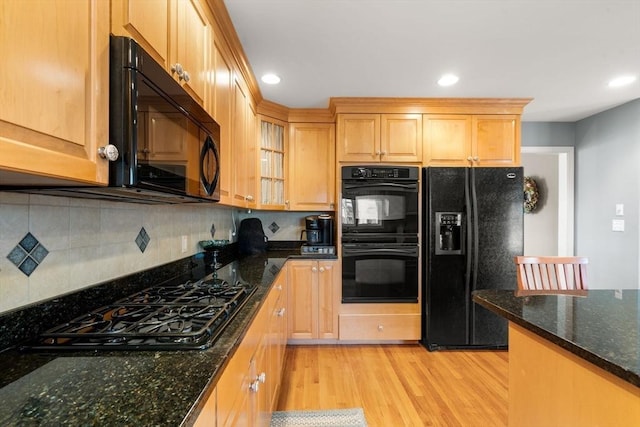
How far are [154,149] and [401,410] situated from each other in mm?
2056

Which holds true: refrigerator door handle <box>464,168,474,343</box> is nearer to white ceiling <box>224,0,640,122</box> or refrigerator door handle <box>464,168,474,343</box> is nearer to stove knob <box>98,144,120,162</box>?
white ceiling <box>224,0,640,122</box>

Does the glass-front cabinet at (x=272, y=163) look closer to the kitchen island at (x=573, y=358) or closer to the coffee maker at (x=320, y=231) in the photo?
A: the coffee maker at (x=320, y=231)

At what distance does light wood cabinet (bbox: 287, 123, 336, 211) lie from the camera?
3105 millimetres

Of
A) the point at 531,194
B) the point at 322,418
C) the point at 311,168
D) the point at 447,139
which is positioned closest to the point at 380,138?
the point at 447,139

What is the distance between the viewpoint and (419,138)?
2857 millimetres

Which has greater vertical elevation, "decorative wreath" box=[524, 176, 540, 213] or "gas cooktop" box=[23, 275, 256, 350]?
"decorative wreath" box=[524, 176, 540, 213]

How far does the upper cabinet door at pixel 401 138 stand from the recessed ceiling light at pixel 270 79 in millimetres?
1045

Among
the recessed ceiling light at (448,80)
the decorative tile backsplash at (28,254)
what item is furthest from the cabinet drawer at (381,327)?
the decorative tile backsplash at (28,254)

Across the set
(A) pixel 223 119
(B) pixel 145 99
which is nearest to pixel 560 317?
(B) pixel 145 99

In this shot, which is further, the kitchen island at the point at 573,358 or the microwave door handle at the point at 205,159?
the microwave door handle at the point at 205,159

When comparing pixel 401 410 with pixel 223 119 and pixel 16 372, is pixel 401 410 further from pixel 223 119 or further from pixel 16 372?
pixel 223 119

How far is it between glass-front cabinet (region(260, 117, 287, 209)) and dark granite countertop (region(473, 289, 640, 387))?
209cm

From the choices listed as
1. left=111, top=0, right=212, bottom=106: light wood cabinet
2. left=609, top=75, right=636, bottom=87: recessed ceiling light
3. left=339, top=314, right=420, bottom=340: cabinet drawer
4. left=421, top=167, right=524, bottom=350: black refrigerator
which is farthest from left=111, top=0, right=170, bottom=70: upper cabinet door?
left=609, top=75, right=636, bottom=87: recessed ceiling light

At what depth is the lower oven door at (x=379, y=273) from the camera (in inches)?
110
